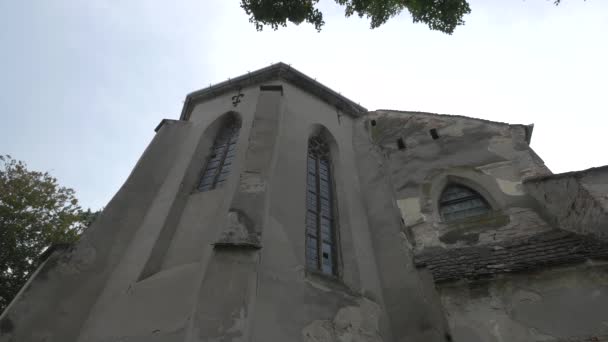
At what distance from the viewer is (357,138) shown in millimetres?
9258

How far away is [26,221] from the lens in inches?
489

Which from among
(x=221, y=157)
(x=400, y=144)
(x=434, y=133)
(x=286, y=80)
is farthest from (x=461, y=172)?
(x=221, y=157)

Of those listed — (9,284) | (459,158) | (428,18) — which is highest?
(459,158)

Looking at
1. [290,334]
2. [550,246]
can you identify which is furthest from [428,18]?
[290,334]

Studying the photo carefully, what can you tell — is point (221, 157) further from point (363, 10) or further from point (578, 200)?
point (578, 200)

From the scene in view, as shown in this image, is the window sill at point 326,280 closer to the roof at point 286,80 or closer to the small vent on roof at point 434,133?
the roof at point 286,80

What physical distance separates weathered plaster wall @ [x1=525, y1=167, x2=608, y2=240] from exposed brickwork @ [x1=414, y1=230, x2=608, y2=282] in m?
0.24

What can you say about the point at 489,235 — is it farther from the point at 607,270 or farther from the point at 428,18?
the point at 428,18

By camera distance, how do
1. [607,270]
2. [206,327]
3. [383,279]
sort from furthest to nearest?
[383,279], [607,270], [206,327]

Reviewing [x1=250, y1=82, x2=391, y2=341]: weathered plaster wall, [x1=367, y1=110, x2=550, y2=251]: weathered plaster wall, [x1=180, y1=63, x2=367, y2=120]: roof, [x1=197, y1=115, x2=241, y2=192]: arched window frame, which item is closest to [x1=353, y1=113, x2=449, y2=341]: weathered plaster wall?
[x1=250, y1=82, x2=391, y2=341]: weathered plaster wall

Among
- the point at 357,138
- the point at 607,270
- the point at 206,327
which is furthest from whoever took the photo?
the point at 357,138

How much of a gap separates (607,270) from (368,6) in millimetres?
5347

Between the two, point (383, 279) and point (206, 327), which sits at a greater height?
point (383, 279)

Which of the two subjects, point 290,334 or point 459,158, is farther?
point 459,158
